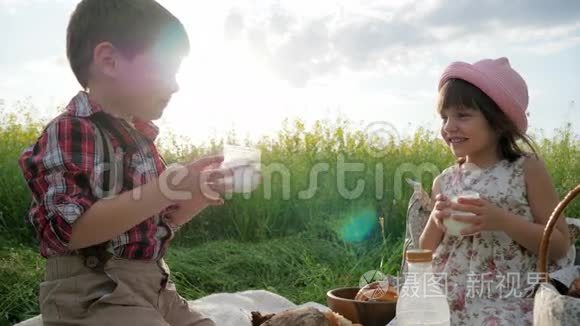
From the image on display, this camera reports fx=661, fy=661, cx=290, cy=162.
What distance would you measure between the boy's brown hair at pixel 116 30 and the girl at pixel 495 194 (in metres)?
1.08

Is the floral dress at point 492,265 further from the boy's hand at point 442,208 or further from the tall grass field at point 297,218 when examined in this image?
the tall grass field at point 297,218

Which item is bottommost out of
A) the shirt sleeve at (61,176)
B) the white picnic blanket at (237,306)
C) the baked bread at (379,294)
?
the white picnic blanket at (237,306)

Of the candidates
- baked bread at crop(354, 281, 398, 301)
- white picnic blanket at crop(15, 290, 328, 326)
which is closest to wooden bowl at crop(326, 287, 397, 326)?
baked bread at crop(354, 281, 398, 301)

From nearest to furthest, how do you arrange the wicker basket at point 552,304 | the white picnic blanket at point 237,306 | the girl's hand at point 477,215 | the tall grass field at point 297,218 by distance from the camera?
the wicker basket at point 552,304
the girl's hand at point 477,215
the white picnic blanket at point 237,306
the tall grass field at point 297,218

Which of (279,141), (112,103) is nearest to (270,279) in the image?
(279,141)

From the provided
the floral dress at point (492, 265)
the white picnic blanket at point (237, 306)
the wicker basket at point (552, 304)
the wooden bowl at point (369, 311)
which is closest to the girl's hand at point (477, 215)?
the floral dress at point (492, 265)

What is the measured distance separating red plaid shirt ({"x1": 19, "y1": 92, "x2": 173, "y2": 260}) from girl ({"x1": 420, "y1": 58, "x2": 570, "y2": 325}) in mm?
1094

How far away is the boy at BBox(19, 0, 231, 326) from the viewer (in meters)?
1.83

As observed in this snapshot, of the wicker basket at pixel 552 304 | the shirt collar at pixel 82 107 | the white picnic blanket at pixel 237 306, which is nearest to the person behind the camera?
the wicker basket at pixel 552 304

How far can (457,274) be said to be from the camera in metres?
2.54

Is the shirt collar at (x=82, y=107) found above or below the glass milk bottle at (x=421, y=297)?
above

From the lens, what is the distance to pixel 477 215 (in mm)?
2258

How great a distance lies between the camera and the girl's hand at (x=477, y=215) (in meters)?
2.25

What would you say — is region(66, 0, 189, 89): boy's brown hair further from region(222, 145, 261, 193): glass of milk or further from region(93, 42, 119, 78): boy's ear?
region(222, 145, 261, 193): glass of milk
